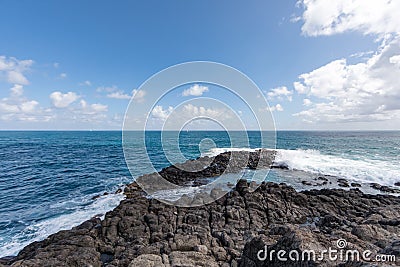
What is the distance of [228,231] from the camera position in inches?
427

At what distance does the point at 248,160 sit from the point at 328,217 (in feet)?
76.6

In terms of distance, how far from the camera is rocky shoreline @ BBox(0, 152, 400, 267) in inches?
226

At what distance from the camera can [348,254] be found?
167 inches

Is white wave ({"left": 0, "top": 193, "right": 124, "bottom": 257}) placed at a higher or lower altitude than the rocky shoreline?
lower

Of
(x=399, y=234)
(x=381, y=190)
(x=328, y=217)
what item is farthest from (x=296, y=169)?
(x=399, y=234)

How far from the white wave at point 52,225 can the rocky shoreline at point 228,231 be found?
172 centimetres

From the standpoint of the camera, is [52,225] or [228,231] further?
[52,225]

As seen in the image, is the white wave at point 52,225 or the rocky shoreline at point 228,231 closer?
the rocky shoreline at point 228,231

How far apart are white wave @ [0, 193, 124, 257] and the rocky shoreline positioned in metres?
1.72

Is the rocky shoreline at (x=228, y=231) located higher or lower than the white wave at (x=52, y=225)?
higher

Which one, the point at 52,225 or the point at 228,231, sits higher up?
the point at 228,231

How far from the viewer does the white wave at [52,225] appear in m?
11.2

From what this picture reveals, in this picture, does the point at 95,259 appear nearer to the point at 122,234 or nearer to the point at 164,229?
the point at 122,234

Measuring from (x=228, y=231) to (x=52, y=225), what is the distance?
11.2 meters
